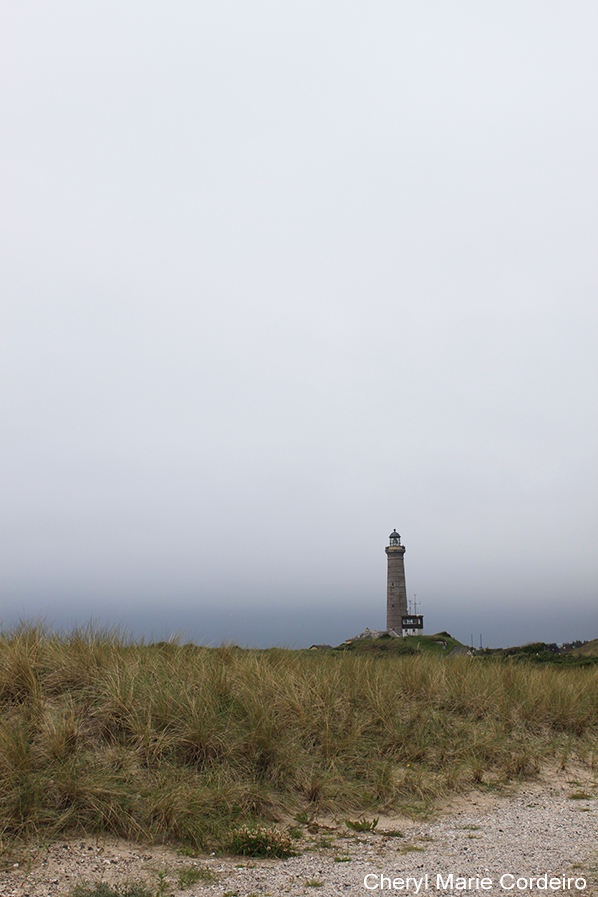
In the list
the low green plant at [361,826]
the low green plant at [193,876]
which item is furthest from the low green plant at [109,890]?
the low green plant at [361,826]

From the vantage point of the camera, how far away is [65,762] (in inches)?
231

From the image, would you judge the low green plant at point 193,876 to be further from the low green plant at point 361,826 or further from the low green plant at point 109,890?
→ the low green plant at point 361,826

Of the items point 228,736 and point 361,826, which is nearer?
point 361,826

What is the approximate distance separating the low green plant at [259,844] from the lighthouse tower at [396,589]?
48625 millimetres

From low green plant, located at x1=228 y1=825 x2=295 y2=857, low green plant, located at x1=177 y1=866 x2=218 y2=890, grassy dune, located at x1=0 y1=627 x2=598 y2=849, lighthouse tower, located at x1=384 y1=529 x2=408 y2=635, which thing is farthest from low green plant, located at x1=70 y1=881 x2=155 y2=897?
lighthouse tower, located at x1=384 y1=529 x2=408 y2=635

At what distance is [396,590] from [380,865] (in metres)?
50.4

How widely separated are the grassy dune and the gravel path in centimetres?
38

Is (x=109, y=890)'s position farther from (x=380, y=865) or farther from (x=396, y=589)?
(x=396, y=589)

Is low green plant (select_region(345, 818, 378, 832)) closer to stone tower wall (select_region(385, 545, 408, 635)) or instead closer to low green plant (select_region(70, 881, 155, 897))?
low green plant (select_region(70, 881, 155, 897))

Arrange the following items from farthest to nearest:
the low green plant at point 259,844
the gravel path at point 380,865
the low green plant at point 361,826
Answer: the low green plant at point 361,826 → the low green plant at point 259,844 → the gravel path at point 380,865

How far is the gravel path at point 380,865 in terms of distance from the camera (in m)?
4.49

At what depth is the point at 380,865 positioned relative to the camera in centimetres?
504

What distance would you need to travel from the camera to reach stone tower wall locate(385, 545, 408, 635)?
5294 centimetres

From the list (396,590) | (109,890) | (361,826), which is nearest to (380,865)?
(361,826)
